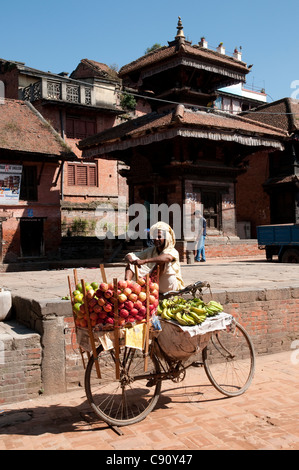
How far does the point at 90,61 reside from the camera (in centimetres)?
3741

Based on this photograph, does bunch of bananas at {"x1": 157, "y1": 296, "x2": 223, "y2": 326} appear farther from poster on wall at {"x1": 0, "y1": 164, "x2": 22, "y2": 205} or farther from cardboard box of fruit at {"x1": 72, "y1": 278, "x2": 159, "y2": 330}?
poster on wall at {"x1": 0, "y1": 164, "x2": 22, "y2": 205}

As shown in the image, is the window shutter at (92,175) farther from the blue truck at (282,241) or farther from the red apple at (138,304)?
the red apple at (138,304)

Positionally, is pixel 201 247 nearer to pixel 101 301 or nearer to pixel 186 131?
pixel 186 131

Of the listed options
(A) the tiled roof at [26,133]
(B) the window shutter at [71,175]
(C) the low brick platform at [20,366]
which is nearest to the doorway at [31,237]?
(A) the tiled roof at [26,133]

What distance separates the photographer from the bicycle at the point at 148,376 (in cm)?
466

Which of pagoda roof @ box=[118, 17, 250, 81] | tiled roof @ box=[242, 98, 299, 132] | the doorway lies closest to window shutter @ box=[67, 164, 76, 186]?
the doorway

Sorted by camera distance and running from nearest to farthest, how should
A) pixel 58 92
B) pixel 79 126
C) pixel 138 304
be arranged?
1. pixel 138 304
2. pixel 58 92
3. pixel 79 126

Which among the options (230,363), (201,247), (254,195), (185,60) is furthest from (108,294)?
(254,195)

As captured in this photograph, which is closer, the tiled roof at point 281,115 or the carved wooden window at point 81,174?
the tiled roof at point 281,115

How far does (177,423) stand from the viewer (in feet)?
15.1

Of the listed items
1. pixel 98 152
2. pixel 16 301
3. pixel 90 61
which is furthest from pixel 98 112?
pixel 16 301

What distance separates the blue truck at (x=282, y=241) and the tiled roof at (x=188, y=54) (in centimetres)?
755

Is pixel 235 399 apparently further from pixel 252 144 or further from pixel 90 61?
pixel 90 61

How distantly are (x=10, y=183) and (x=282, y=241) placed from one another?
530 inches
